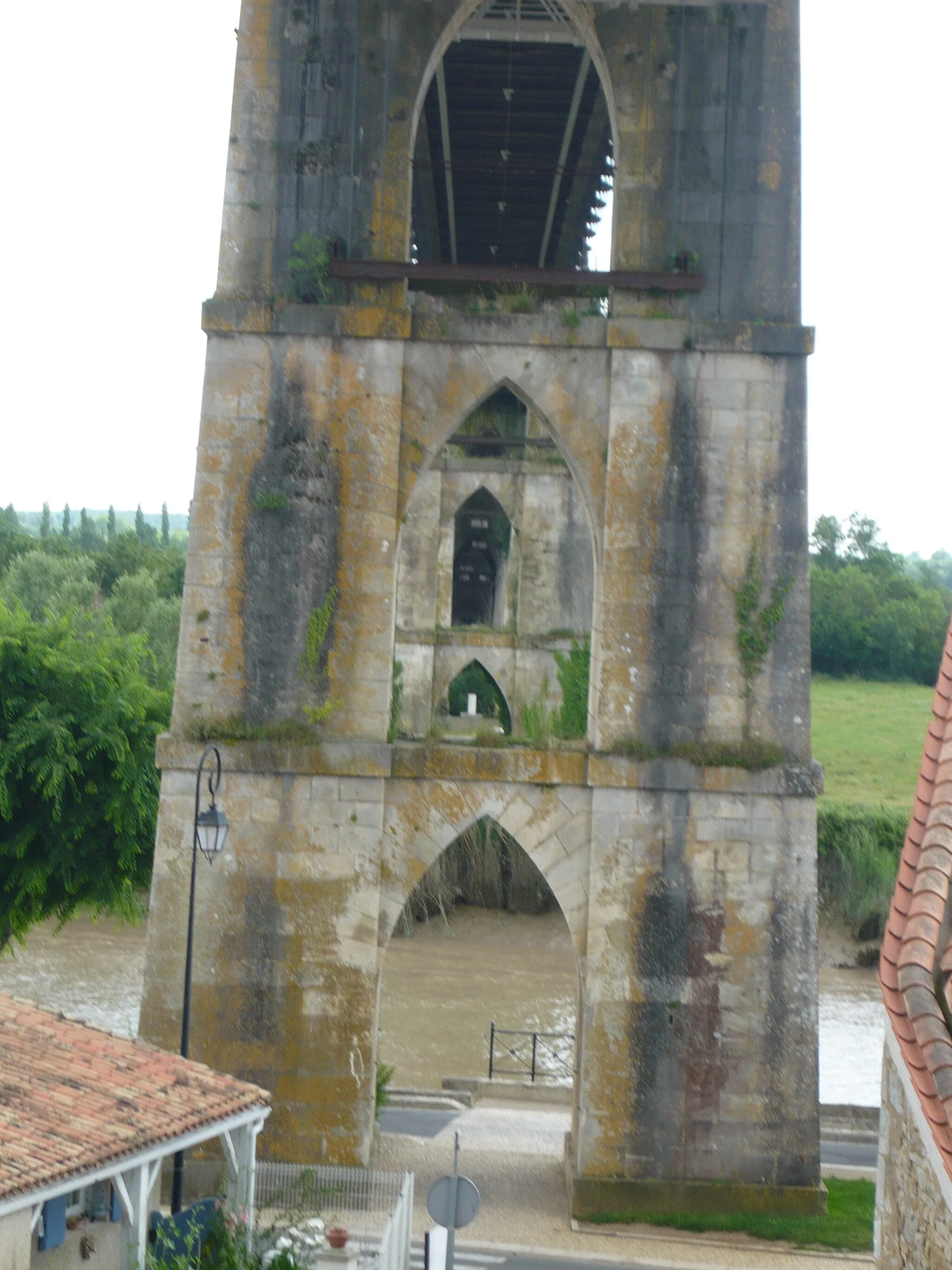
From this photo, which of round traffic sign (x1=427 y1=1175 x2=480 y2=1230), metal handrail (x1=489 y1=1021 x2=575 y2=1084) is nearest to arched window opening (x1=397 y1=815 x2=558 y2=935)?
metal handrail (x1=489 y1=1021 x2=575 y2=1084)

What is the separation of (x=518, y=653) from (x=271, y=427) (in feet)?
46.8

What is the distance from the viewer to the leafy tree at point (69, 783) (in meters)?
17.7

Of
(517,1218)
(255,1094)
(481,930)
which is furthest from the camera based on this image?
(481,930)

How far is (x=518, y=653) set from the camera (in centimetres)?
2817

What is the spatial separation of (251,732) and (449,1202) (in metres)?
6.02

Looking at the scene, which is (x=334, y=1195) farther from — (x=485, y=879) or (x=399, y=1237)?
(x=485, y=879)

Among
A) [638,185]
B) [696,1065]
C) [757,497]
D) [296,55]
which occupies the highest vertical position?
[296,55]

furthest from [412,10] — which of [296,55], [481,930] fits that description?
[481,930]

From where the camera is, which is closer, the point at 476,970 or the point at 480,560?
the point at 476,970

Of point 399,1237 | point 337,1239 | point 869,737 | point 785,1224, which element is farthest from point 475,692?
point 337,1239

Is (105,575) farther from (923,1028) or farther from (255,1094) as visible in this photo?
(923,1028)

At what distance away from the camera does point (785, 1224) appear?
43.6ft

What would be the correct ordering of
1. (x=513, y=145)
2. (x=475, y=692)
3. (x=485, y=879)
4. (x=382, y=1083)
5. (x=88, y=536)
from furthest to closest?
(x=88, y=536) < (x=475, y=692) < (x=485, y=879) < (x=513, y=145) < (x=382, y=1083)

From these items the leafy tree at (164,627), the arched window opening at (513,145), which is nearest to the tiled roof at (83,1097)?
the arched window opening at (513,145)
